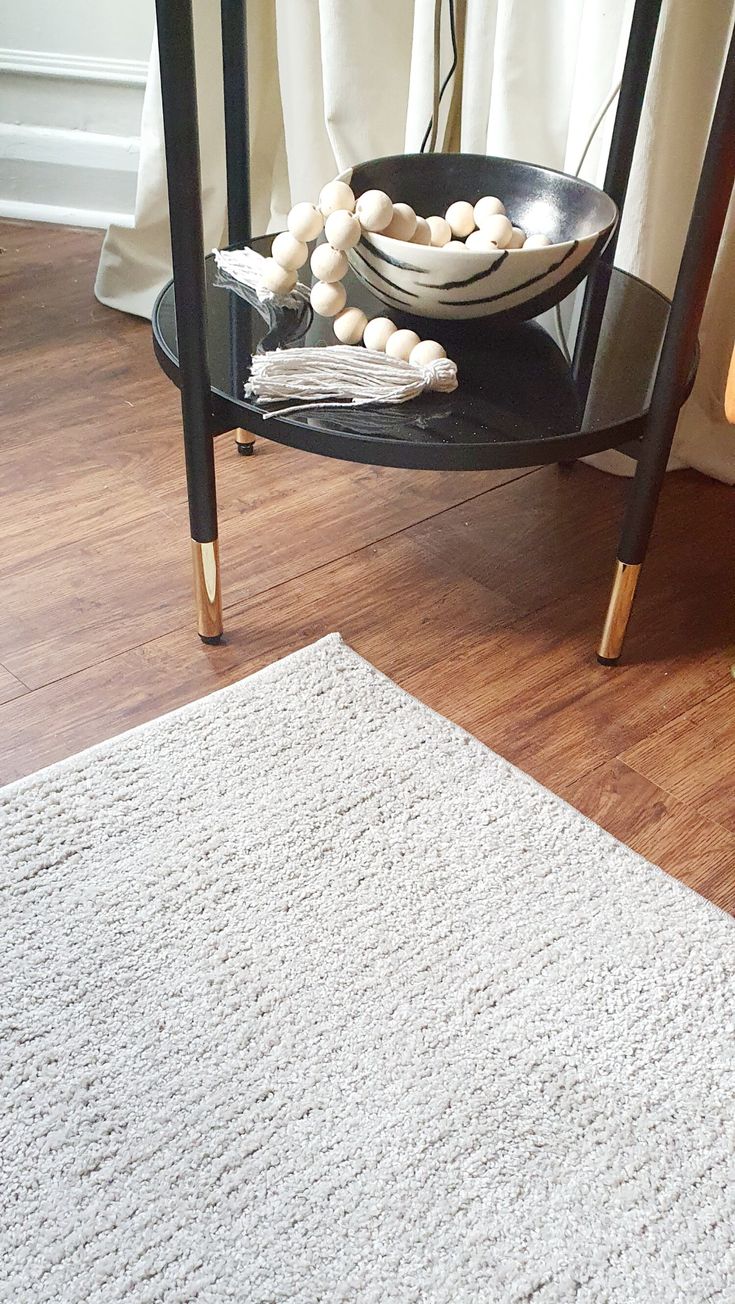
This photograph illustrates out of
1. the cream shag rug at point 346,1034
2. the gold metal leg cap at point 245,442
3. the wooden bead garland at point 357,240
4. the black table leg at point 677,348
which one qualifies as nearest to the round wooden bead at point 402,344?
the wooden bead garland at point 357,240

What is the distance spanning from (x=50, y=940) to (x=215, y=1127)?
21cm

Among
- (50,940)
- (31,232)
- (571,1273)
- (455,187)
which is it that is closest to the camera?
(571,1273)

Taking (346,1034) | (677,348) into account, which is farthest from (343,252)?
(346,1034)

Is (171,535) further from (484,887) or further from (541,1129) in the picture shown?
(541,1129)

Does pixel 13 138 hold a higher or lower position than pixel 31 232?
higher

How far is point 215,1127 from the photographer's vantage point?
78 cm

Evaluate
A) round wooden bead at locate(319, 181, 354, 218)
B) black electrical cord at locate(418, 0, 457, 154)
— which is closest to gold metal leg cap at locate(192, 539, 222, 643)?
round wooden bead at locate(319, 181, 354, 218)

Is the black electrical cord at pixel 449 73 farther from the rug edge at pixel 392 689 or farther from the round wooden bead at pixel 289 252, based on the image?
the rug edge at pixel 392 689

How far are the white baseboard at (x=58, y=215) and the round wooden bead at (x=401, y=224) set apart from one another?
115 cm

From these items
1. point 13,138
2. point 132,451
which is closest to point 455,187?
point 132,451

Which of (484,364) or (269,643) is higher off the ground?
(484,364)

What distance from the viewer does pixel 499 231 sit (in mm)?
1177

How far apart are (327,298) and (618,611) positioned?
427 mm

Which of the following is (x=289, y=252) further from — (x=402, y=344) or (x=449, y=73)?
(x=449, y=73)
